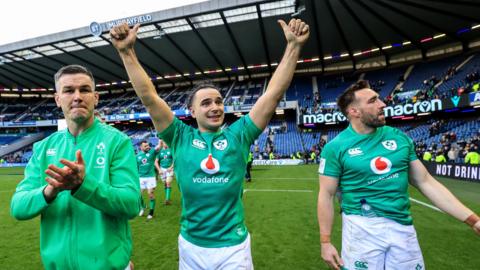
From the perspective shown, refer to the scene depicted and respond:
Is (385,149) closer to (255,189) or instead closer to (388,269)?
(388,269)

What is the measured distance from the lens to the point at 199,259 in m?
2.26

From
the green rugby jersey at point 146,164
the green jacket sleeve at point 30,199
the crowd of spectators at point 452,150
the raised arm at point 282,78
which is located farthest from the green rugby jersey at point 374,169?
the crowd of spectators at point 452,150

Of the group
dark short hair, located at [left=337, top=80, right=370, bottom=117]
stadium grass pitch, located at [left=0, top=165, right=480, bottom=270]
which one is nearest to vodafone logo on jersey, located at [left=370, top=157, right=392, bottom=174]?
dark short hair, located at [left=337, top=80, right=370, bottom=117]

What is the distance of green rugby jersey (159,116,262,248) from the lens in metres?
2.29

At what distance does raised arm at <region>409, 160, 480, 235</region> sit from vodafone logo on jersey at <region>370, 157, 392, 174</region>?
310mm

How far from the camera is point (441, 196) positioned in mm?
2607

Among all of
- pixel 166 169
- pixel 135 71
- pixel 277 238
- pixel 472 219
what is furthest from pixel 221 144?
pixel 166 169

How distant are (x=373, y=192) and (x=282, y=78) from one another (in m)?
1.38

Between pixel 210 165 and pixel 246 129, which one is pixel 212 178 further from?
pixel 246 129

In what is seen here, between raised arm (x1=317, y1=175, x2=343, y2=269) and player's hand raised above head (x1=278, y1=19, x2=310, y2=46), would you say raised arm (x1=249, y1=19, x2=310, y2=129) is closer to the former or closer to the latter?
player's hand raised above head (x1=278, y1=19, x2=310, y2=46)

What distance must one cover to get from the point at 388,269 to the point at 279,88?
71.9 inches

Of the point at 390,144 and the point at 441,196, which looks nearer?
the point at 441,196

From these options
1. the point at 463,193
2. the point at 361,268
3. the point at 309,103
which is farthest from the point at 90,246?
the point at 309,103

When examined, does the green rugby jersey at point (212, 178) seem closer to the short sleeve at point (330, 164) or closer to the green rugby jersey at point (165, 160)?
the short sleeve at point (330, 164)
